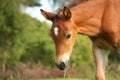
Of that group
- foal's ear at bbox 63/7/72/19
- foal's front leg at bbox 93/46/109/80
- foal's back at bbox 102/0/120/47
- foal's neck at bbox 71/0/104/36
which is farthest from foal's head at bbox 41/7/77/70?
foal's front leg at bbox 93/46/109/80

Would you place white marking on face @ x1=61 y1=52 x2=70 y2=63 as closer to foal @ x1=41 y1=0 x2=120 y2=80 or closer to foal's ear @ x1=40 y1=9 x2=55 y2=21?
foal @ x1=41 y1=0 x2=120 y2=80

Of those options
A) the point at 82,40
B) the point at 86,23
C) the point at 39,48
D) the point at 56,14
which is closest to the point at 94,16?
the point at 86,23

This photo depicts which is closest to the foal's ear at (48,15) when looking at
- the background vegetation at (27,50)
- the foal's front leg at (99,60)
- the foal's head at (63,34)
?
the foal's head at (63,34)

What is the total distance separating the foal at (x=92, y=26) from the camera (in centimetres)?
941

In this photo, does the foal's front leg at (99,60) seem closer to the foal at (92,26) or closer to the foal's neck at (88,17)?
the foal at (92,26)

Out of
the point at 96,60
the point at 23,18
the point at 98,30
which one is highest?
the point at 23,18

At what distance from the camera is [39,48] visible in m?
59.0

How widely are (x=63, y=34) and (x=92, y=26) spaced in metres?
1.01

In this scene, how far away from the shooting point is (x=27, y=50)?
5841 cm

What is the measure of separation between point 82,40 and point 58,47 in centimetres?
4540

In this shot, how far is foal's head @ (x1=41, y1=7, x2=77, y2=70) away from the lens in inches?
365

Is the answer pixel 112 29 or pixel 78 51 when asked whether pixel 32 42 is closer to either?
pixel 78 51

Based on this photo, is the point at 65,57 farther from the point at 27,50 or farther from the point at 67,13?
the point at 27,50

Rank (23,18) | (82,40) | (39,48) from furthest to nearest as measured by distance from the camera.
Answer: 1. (39,48)
2. (82,40)
3. (23,18)
